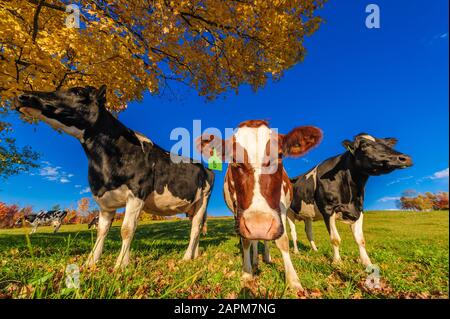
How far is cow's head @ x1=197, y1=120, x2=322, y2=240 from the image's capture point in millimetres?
2752

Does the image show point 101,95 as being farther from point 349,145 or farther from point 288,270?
point 349,145

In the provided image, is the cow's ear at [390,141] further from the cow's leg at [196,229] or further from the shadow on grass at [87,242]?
the shadow on grass at [87,242]

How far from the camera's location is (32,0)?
213 inches

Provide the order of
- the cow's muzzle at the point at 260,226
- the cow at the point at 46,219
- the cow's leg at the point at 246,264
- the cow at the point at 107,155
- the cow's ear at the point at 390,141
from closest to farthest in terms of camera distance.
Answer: the cow's muzzle at the point at 260,226 < the cow's leg at the point at 246,264 < the cow at the point at 107,155 < the cow's ear at the point at 390,141 < the cow at the point at 46,219

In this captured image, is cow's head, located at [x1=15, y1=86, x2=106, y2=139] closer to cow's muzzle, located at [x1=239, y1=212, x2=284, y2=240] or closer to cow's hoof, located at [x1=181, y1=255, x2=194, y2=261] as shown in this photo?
cow's hoof, located at [x1=181, y1=255, x2=194, y2=261]

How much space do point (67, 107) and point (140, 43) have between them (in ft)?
10.6

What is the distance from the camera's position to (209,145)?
382 centimetres

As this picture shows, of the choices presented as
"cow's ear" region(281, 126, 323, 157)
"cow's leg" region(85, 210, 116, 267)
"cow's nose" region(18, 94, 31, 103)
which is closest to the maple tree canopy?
"cow's nose" region(18, 94, 31, 103)

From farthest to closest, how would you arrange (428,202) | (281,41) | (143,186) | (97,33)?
(428,202) → (281,41) → (97,33) → (143,186)

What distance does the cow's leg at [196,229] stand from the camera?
5414 mm

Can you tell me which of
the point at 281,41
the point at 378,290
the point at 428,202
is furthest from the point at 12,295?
the point at 428,202

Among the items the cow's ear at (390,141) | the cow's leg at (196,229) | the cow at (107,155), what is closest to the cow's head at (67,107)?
the cow at (107,155)
